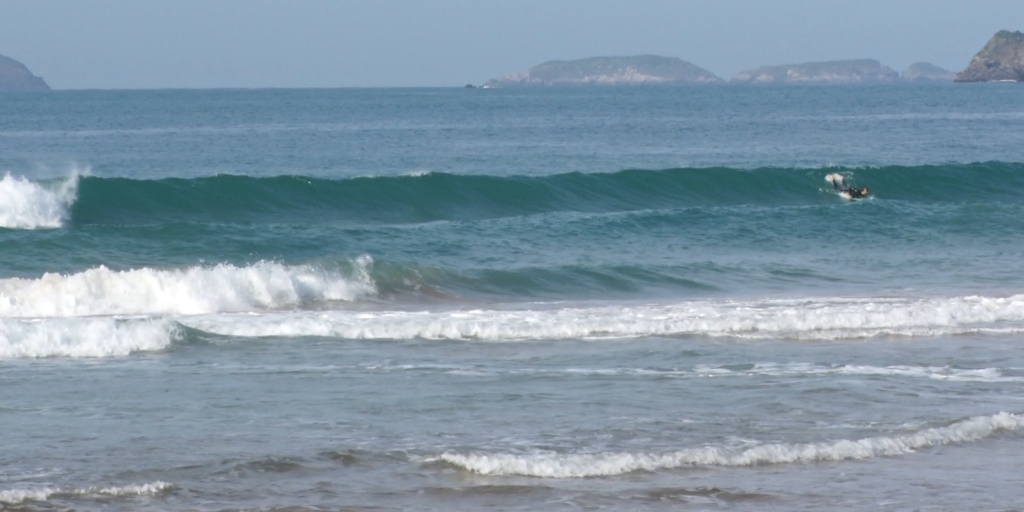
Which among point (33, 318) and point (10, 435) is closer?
point (10, 435)

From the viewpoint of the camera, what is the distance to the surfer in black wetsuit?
1275 inches

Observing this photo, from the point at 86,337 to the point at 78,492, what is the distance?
5.68 m

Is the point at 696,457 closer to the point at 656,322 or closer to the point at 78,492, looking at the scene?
the point at 78,492

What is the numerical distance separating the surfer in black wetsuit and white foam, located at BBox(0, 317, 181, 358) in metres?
21.8

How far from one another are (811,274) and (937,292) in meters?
2.72

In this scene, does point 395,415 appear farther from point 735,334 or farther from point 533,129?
point 533,129

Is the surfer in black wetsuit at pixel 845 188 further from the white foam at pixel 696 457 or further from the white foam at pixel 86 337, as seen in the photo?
the white foam at pixel 696 457

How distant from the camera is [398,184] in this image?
105ft

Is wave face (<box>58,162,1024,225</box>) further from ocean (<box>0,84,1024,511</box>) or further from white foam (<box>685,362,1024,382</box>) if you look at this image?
white foam (<box>685,362,1024,382</box>)

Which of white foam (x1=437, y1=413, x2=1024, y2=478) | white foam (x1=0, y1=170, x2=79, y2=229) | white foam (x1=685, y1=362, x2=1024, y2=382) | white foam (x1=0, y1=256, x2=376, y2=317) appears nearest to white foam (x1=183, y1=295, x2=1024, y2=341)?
white foam (x1=0, y1=256, x2=376, y2=317)

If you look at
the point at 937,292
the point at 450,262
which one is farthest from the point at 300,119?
the point at 937,292

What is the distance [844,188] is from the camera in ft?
110

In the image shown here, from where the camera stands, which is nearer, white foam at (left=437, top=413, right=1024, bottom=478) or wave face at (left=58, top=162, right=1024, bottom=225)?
white foam at (left=437, top=413, right=1024, bottom=478)

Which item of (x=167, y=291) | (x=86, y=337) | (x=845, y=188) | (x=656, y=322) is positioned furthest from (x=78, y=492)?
(x=845, y=188)
